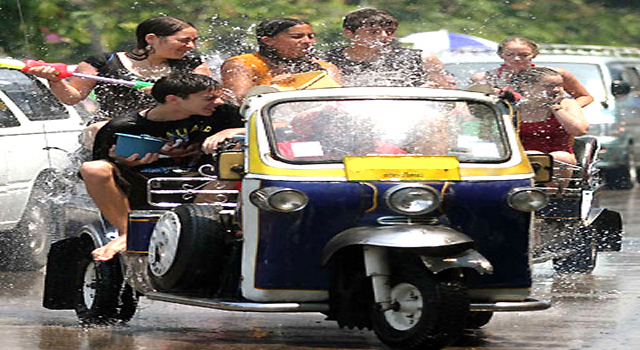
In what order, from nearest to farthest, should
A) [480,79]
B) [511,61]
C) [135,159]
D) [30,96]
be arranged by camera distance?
[135,159]
[511,61]
[480,79]
[30,96]

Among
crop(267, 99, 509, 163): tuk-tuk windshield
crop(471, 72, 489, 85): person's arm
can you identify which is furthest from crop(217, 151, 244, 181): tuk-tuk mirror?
crop(471, 72, 489, 85): person's arm

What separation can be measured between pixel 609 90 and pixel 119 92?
422 inches

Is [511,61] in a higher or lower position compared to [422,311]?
higher

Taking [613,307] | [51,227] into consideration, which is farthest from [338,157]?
[51,227]

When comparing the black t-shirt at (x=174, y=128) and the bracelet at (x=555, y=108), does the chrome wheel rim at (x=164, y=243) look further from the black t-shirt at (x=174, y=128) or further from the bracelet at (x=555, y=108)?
the bracelet at (x=555, y=108)

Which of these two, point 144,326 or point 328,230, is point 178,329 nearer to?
point 144,326

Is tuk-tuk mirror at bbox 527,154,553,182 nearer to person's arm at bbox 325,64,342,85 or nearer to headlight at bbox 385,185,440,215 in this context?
headlight at bbox 385,185,440,215

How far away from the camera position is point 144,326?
32.4 ft

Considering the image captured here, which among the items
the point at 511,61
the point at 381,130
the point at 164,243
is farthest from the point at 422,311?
the point at 511,61

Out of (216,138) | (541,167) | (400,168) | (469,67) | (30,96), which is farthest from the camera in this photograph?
(469,67)

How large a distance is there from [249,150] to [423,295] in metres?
1.26

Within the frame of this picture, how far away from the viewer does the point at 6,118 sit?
14070 millimetres

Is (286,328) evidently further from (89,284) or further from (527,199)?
(527,199)

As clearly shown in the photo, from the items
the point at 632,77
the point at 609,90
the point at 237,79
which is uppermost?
the point at 237,79
